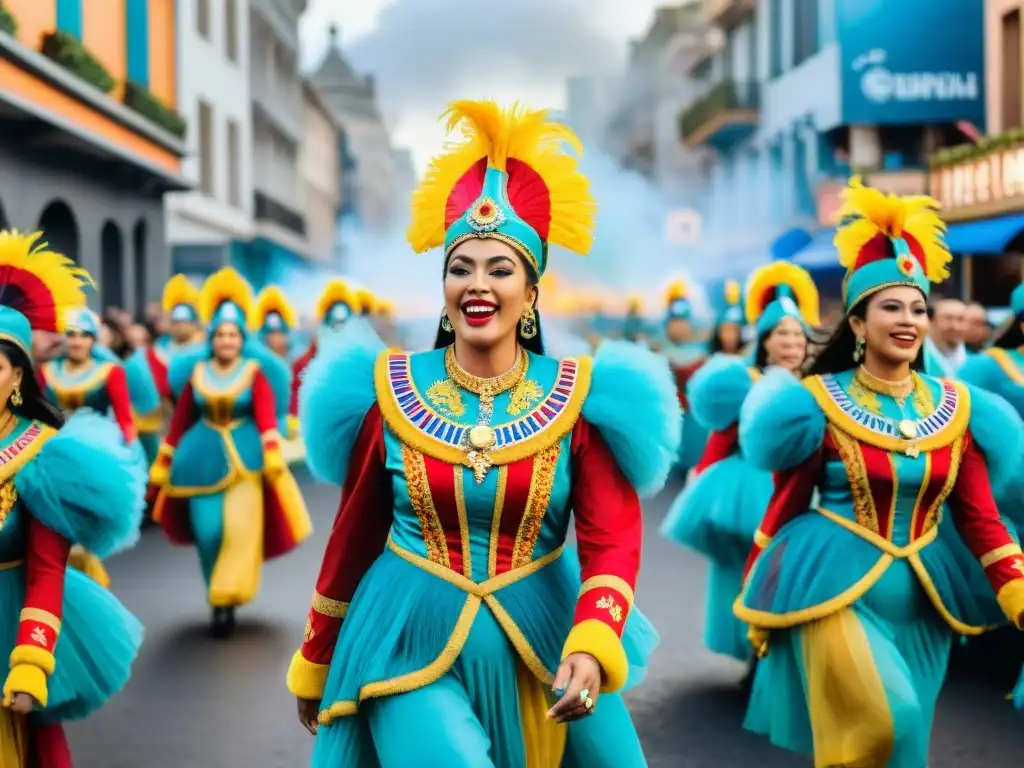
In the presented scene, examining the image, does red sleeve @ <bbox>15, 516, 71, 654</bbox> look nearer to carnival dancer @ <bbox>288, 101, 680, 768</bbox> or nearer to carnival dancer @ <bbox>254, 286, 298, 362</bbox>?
carnival dancer @ <bbox>288, 101, 680, 768</bbox>

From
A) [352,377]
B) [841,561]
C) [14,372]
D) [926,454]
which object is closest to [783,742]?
[841,561]

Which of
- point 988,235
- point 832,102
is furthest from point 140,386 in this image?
point 832,102

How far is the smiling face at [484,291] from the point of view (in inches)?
157

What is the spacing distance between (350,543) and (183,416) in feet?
19.6

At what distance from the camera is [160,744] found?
6.92 metres

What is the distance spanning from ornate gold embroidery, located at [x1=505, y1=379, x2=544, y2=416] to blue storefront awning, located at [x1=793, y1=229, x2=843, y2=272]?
1849 cm

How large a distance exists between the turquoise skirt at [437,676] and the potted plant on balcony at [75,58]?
58.6ft

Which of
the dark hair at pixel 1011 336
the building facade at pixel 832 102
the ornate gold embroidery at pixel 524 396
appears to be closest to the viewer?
the ornate gold embroidery at pixel 524 396

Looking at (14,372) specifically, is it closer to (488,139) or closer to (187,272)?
(488,139)

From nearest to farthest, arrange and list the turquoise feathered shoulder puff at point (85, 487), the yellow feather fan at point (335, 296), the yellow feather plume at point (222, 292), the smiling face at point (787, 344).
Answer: the turquoise feathered shoulder puff at point (85, 487)
the smiling face at point (787, 344)
the yellow feather plume at point (222, 292)
the yellow feather fan at point (335, 296)

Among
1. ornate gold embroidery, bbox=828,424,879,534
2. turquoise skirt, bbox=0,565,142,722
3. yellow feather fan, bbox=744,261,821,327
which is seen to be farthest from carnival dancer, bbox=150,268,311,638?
ornate gold embroidery, bbox=828,424,879,534

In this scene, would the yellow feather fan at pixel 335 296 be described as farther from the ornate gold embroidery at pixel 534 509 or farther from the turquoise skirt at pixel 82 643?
the ornate gold embroidery at pixel 534 509

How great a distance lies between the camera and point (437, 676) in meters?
3.81

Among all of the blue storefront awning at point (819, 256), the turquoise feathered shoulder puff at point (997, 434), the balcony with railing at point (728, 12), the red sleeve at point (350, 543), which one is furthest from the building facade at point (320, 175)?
the red sleeve at point (350, 543)
